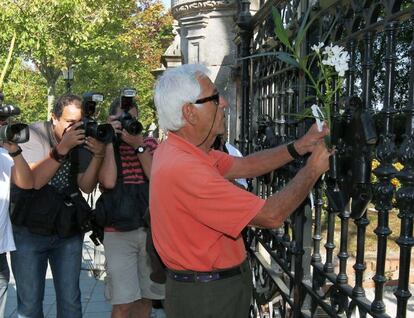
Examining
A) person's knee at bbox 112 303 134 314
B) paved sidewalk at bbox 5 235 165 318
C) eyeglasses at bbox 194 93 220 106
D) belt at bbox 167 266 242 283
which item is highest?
eyeglasses at bbox 194 93 220 106

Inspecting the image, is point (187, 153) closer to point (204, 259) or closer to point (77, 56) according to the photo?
point (204, 259)

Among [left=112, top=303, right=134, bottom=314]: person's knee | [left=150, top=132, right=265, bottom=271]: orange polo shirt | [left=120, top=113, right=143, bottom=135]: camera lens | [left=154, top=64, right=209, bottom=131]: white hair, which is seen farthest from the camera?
[left=112, top=303, right=134, bottom=314]: person's knee

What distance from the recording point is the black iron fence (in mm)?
1764

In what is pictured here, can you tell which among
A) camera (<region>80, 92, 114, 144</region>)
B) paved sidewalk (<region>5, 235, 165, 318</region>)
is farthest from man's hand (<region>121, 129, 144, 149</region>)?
paved sidewalk (<region>5, 235, 165, 318</region>)

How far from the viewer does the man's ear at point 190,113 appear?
2281 millimetres

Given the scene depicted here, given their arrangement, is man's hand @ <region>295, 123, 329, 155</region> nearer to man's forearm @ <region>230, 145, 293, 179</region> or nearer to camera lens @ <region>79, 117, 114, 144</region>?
man's forearm @ <region>230, 145, 293, 179</region>

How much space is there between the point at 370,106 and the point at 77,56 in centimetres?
1866

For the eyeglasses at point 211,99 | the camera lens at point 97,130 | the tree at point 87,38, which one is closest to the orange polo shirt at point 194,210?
the eyeglasses at point 211,99

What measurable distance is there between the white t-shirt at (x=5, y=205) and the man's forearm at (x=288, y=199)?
214 cm

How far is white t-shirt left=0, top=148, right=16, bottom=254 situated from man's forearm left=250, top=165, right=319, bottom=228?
2142 mm

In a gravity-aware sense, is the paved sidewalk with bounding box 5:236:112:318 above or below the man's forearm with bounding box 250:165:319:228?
below

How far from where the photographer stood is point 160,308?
4988 millimetres

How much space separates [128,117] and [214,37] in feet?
6.90

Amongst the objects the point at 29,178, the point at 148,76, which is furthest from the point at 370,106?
the point at 148,76
